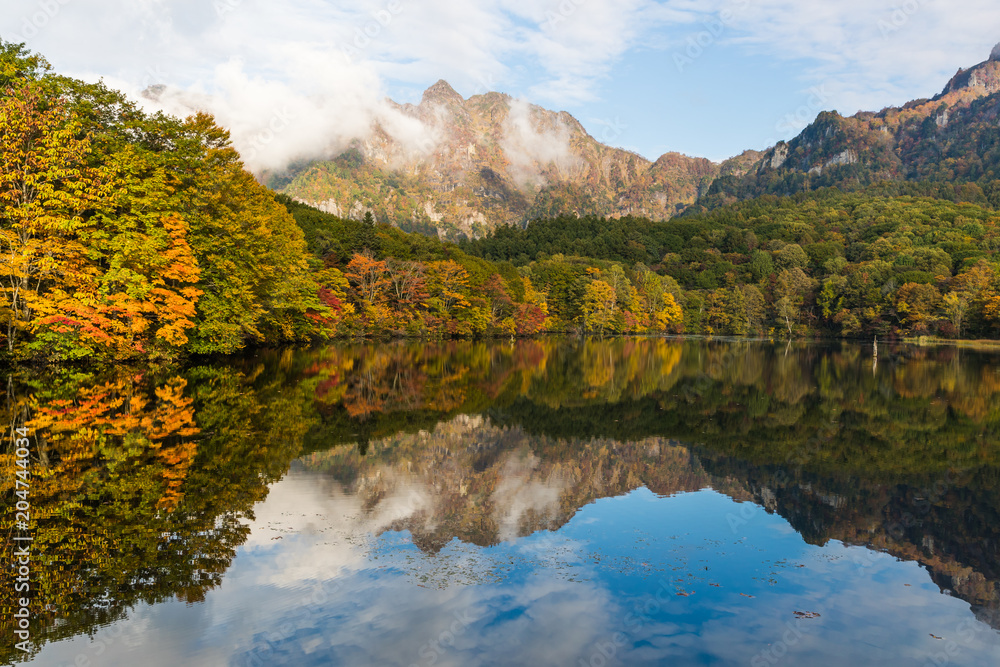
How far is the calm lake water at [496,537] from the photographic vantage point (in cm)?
515

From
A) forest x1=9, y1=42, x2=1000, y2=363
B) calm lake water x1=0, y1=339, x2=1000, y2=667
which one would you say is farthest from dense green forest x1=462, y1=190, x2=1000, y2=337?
calm lake water x1=0, y1=339, x2=1000, y2=667

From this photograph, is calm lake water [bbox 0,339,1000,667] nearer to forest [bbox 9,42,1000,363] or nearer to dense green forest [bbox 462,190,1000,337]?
forest [bbox 9,42,1000,363]

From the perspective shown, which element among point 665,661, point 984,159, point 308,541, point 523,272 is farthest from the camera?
point 984,159

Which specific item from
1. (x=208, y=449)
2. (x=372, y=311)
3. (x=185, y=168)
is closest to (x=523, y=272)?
(x=372, y=311)

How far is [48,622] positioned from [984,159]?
221543 millimetres

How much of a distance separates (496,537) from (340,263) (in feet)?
174

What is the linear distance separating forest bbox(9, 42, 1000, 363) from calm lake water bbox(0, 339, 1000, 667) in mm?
7544

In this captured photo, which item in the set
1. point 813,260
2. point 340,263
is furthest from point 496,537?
point 813,260

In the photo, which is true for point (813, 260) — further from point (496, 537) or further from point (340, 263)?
point (496, 537)

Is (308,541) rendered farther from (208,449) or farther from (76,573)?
(208,449)

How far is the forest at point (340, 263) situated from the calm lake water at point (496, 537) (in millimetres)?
7544

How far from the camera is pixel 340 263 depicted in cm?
5741

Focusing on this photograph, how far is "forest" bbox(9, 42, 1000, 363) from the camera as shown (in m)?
21.2

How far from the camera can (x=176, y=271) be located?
24.6 meters
